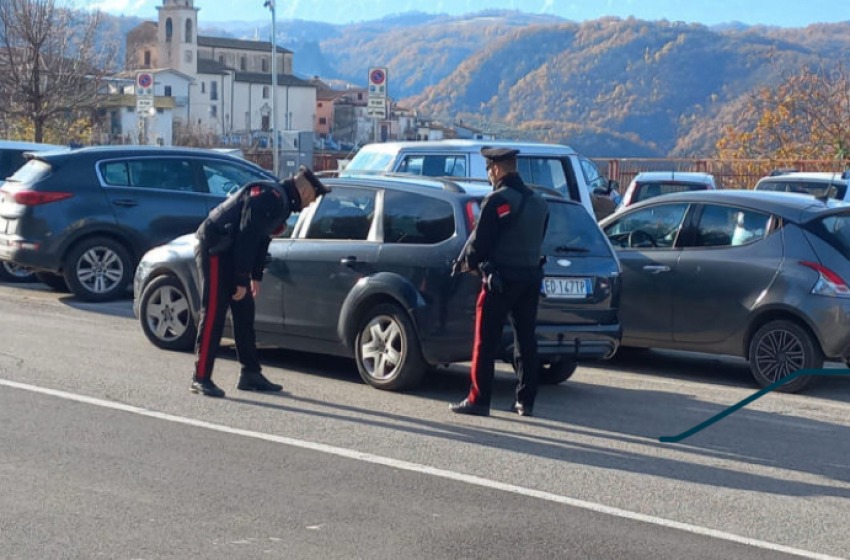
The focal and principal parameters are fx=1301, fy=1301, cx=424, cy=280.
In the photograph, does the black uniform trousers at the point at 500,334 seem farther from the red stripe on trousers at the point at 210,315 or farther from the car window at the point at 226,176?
the car window at the point at 226,176

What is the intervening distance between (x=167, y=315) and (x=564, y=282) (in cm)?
370

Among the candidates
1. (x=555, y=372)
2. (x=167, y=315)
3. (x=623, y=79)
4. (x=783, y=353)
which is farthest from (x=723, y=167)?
(x=623, y=79)

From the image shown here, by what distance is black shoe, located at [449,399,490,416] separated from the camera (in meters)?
8.89

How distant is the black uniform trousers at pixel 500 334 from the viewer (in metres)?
8.66

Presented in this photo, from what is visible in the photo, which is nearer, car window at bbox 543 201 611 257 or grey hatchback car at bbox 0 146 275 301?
car window at bbox 543 201 611 257

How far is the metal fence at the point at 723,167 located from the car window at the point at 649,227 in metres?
18.6

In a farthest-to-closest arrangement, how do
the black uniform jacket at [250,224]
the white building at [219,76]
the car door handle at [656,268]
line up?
the white building at [219,76]
the car door handle at [656,268]
the black uniform jacket at [250,224]

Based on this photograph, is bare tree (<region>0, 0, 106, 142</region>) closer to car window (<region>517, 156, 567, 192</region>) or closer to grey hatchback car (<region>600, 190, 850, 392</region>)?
car window (<region>517, 156, 567, 192</region>)

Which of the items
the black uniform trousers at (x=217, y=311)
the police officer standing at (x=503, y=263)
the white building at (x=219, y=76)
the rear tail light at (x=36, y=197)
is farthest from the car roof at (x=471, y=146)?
the white building at (x=219, y=76)

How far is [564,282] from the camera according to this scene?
31.5 ft

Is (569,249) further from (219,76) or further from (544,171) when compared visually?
(219,76)

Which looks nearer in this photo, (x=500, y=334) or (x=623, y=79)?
(x=500, y=334)

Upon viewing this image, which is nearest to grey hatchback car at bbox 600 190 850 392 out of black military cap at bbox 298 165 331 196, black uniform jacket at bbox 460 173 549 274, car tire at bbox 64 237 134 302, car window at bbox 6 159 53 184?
black uniform jacket at bbox 460 173 549 274

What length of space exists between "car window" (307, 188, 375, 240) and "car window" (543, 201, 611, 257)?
1393 mm
